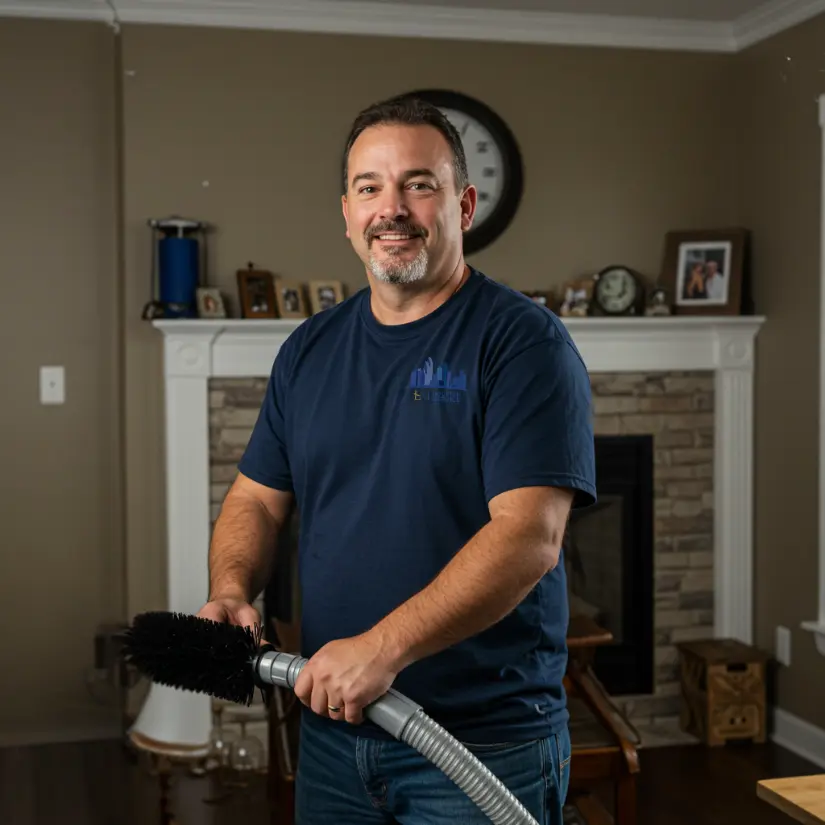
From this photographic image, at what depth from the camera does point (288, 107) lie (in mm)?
3865

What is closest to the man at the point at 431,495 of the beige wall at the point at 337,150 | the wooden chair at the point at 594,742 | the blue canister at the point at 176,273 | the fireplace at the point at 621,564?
the wooden chair at the point at 594,742

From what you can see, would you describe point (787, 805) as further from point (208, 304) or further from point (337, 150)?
point (337, 150)

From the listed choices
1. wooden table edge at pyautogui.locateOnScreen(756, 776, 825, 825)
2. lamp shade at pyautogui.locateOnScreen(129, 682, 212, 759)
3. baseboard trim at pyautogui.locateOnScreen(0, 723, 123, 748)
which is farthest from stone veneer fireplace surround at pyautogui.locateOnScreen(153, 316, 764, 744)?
wooden table edge at pyautogui.locateOnScreen(756, 776, 825, 825)

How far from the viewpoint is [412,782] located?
1.42 meters

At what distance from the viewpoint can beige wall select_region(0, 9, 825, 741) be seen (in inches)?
148

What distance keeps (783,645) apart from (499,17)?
93.5 inches

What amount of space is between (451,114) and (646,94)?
74cm

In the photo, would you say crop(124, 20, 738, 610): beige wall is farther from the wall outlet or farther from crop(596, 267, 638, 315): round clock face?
the wall outlet

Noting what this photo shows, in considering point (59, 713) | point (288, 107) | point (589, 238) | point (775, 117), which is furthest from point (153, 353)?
point (775, 117)

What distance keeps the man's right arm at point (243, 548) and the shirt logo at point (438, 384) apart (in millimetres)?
314

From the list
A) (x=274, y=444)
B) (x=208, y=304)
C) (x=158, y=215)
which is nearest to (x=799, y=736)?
(x=208, y=304)

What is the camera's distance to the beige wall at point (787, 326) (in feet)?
12.4

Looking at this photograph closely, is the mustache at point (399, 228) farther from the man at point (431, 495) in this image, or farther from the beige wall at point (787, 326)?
the beige wall at point (787, 326)

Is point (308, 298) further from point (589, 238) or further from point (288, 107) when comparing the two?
point (589, 238)
